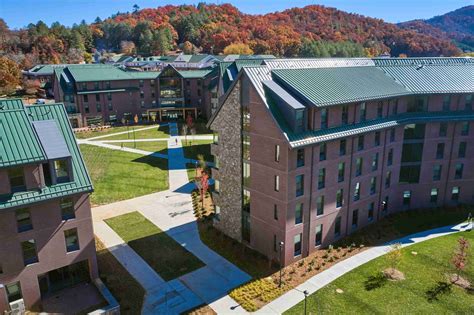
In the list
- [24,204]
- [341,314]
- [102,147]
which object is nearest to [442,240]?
[341,314]

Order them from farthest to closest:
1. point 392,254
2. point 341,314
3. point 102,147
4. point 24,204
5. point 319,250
A: point 102,147 < point 319,250 < point 392,254 < point 341,314 < point 24,204

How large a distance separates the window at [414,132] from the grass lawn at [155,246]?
27664 millimetres

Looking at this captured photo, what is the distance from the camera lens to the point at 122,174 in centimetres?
5700

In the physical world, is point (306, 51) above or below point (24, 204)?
above

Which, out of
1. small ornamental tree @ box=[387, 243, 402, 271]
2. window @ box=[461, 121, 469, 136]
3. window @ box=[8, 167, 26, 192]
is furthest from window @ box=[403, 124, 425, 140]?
window @ box=[8, 167, 26, 192]

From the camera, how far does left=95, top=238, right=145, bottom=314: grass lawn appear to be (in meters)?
27.7

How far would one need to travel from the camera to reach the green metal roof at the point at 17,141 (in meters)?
24.3

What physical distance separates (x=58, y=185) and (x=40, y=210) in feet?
7.05

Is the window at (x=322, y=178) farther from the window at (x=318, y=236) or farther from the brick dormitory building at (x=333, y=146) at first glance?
the window at (x=318, y=236)

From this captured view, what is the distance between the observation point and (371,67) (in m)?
43.0

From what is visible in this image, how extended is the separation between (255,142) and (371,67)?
64.3 feet

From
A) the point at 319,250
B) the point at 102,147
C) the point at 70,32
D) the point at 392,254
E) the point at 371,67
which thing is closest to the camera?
the point at 392,254

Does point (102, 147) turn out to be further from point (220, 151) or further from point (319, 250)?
point (319, 250)

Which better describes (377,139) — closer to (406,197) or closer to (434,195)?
(406,197)
